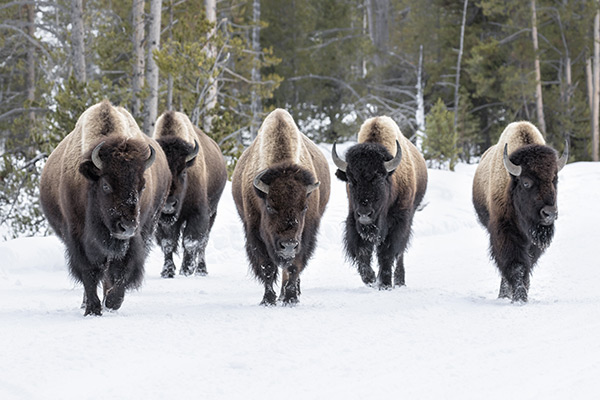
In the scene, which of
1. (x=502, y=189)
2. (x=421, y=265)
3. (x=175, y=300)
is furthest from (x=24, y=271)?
(x=502, y=189)

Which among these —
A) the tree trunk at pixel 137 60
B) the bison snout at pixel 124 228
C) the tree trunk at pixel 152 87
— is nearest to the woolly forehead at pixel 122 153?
the bison snout at pixel 124 228

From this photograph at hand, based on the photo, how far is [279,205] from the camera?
20.7 ft

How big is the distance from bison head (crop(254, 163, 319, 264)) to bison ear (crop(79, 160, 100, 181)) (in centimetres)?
130

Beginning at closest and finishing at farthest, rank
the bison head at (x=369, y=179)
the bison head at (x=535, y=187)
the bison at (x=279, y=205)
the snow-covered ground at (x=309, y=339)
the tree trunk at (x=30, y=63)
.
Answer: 1. the snow-covered ground at (x=309, y=339)
2. the bison at (x=279, y=205)
3. the bison head at (x=535, y=187)
4. the bison head at (x=369, y=179)
5. the tree trunk at (x=30, y=63)

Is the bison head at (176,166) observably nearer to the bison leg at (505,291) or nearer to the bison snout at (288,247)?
the bison snout at (288,247)

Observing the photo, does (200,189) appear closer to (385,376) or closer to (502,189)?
(502,189)

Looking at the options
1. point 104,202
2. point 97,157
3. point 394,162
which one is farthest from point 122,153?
point 394,162

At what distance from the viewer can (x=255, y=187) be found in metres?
6.45

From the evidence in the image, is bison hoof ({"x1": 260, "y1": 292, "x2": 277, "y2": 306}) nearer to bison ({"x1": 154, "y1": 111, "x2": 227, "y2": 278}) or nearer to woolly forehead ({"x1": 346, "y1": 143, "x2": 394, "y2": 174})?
woolly forehead ({"x1": 346, "y1": 143, "x2": 394, "y2": 174})

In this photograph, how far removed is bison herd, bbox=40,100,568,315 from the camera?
603 centimetres

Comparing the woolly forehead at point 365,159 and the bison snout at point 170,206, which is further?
the bison snout at point 170,206

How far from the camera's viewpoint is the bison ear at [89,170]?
5.83 meters

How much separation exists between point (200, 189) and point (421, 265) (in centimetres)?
310

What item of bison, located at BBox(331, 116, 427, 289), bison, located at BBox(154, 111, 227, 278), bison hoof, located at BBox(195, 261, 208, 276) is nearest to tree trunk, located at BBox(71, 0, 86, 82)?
bison, located at BBox(154, 111, 227, 278)
